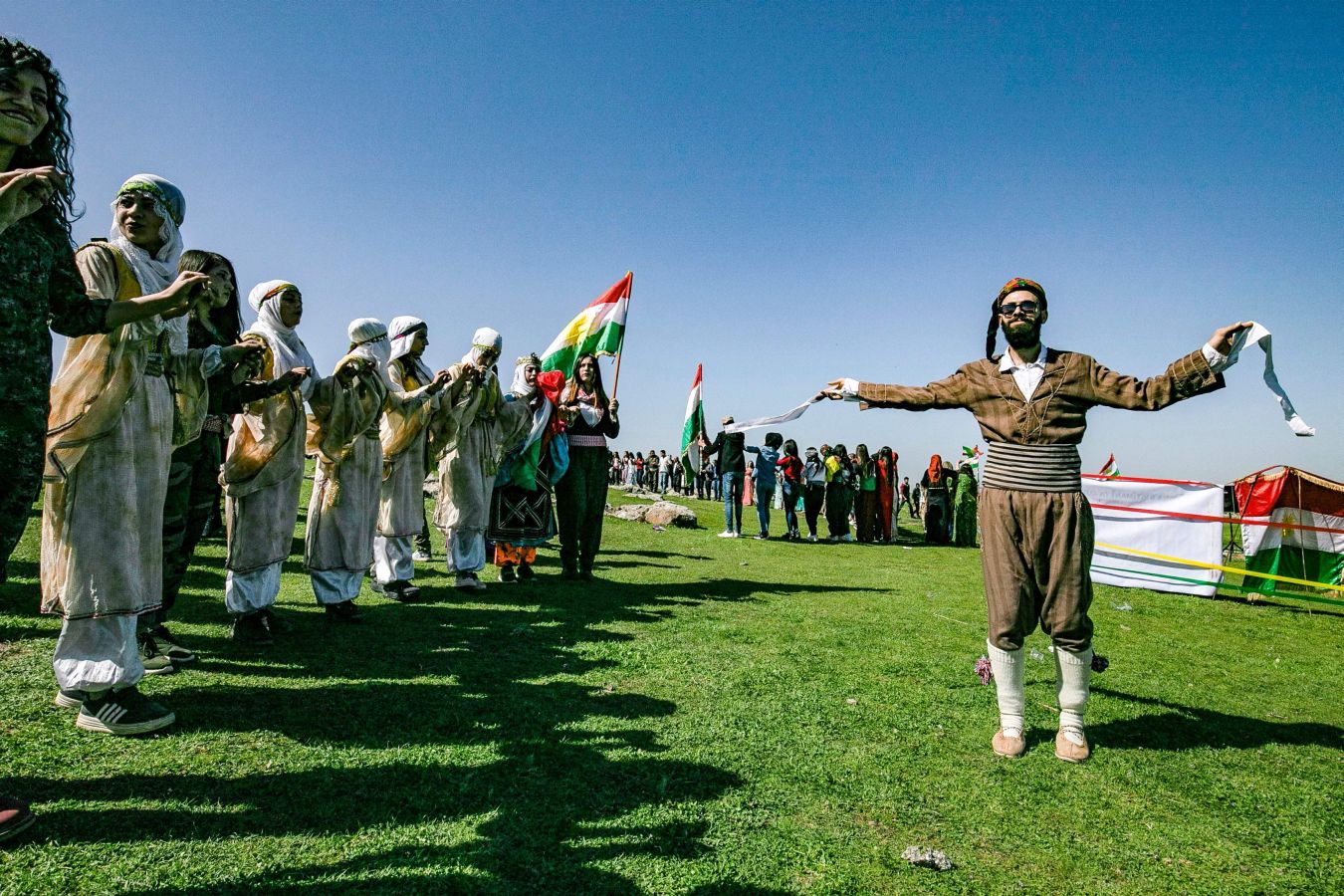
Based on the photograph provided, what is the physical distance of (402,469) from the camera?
20.5 ft

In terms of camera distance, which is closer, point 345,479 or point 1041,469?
point 1041,469

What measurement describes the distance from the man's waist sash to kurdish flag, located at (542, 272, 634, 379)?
5.65m

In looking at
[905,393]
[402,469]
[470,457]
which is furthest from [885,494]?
[905,393]

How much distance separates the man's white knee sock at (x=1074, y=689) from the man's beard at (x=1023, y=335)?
5.09ft

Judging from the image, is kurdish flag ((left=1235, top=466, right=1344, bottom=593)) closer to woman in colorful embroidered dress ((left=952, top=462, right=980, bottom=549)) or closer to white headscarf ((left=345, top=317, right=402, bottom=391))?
woman in colorful embroidered dress ((left=952, top=462, right=980, bottom=549))

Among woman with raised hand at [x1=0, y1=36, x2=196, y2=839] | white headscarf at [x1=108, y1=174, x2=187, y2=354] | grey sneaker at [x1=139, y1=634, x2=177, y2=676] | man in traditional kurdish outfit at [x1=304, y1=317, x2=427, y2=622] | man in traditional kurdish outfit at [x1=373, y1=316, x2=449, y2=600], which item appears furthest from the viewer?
man in traditional kurdish outfit at [x1=373, y1=316, x2=449, y2=600]

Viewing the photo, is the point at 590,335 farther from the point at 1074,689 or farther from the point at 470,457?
the point at 1074,689

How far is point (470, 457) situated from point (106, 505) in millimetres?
3979

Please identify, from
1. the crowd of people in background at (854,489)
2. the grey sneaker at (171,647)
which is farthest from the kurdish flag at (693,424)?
the grey sneaker at (171,647)

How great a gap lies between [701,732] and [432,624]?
2.70 meters

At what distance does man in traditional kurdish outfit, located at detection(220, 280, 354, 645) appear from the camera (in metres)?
4.34

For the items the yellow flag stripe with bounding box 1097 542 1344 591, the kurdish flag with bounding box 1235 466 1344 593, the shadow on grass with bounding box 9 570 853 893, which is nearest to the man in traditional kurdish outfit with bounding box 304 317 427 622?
the shadow on grass with bounding box 9 570 853 893

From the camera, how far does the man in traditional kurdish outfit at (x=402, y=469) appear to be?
240 inches

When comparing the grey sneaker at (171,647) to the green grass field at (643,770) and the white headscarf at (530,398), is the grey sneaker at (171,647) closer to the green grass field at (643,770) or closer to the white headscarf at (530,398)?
→ the green grass field at (643,770)
